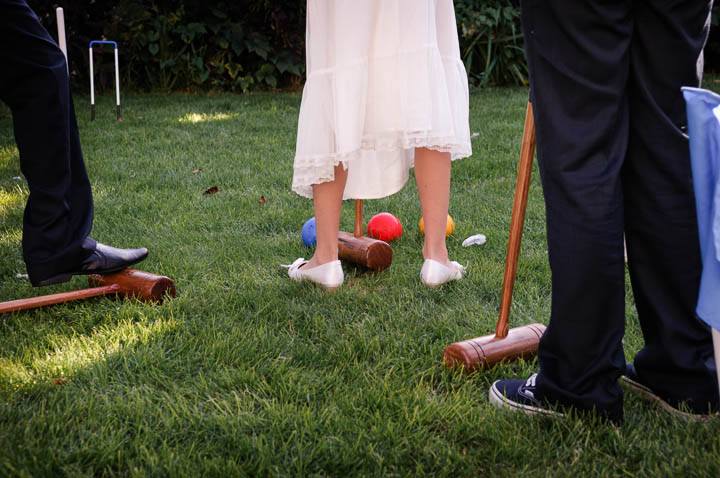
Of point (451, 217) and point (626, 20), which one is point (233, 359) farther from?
point (451, 217)

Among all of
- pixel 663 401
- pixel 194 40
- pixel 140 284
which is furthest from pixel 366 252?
pixel 194 40

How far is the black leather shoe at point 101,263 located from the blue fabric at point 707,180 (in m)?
1.98

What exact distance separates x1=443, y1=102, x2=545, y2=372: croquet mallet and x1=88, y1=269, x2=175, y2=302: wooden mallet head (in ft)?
3.45

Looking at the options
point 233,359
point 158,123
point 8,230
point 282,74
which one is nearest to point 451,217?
point 233,359

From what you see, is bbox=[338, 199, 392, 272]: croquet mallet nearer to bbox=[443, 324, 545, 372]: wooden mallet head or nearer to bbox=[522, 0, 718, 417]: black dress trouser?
bbox=[443, 324, 545, 372]: wooden mallet head

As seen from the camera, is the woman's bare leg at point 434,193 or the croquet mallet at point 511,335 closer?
the croquet mallet at point 511,335

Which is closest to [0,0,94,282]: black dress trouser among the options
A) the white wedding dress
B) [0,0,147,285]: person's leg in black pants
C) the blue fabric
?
[0,0,147,285]: person's leg in black pants

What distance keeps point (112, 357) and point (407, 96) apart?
4.25ft

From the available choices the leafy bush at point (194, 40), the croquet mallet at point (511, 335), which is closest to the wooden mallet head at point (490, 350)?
the croquet mallet at point (511, 335)

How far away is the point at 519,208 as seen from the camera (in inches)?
84.0

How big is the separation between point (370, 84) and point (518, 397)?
1281mm

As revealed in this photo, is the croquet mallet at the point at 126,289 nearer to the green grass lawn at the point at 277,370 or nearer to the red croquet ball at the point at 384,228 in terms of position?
the green grass lawn at the point at 277,370

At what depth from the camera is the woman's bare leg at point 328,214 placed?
2.80m

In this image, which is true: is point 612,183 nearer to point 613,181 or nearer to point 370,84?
point 613,181
